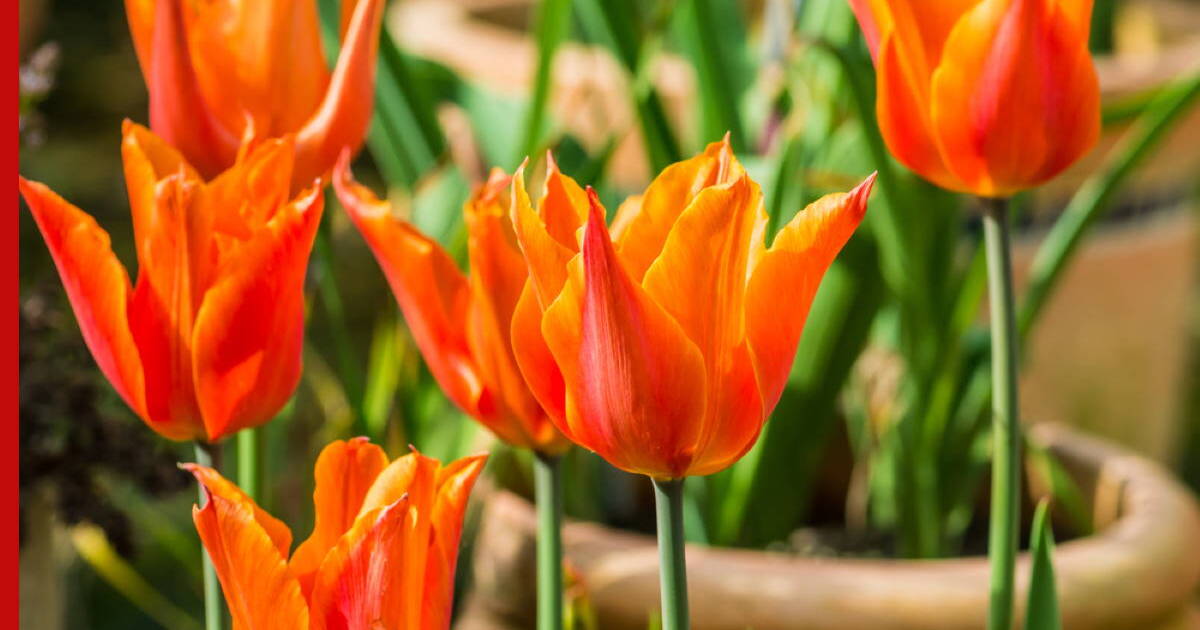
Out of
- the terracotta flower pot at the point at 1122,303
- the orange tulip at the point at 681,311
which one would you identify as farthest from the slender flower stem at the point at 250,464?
the terracotta flower pot at the point at 1122,303

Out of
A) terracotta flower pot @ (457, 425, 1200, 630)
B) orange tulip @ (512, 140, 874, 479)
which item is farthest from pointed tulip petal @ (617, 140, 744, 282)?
terracotta flower pot @ (457, 425, 1200, 630)

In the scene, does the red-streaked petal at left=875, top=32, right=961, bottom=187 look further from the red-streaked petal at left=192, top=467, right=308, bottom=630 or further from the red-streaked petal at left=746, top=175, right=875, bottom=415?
the red-streaked petal at left=192, top=467, right=308, bottom=630

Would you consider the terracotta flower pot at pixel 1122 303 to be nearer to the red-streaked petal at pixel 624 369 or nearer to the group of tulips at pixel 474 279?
the group of tulips at pixel 474 279

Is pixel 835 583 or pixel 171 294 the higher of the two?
pixel 171 294

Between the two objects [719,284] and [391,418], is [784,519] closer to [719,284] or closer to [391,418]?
[391,418]

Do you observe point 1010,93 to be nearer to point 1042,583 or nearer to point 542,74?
point 1042,583

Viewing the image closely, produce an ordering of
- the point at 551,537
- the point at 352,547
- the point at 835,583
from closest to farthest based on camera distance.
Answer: the point at 352,547, the point at 551,537, the point at 835,583

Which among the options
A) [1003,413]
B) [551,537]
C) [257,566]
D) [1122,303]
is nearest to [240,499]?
[257,566]
